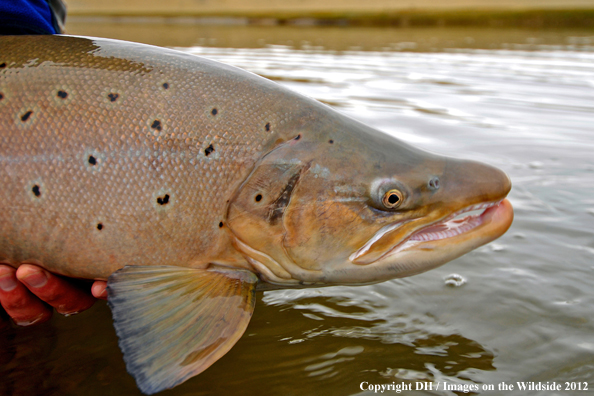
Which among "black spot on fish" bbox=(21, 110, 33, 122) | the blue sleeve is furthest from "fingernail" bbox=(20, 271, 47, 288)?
the blue sleeve

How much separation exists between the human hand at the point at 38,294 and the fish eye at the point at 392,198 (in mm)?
1368

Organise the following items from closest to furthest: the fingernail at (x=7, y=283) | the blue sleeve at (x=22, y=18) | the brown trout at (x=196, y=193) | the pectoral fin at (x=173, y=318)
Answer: the pectoral fin at (x=173, y=318) < the brown trout at (x=196, y=193) < the fingernail at (x=7, y=283) < the blue sleeve at (x=22, y=18)

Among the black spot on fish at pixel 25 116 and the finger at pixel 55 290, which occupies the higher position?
the black spot on fish at pixel 25 116

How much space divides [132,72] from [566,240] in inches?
126

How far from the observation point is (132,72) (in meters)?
2.22

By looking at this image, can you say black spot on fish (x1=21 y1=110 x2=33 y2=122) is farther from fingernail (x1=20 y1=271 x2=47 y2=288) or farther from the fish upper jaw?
the fish upper jaw

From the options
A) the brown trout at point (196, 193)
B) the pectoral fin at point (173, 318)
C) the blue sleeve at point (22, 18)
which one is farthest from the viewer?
the blue sleeve at point (22, 18)

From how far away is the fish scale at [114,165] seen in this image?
2121mm

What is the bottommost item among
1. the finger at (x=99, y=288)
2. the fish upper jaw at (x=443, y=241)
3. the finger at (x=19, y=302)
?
the finger at (x=19, y=302)

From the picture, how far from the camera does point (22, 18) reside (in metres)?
2.58

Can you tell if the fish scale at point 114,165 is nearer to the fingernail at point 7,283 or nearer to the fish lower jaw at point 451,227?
the fingernail at point 7,283

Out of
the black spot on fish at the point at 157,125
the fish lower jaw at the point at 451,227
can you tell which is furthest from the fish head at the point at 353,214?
the black spot on fish at the point at 157,125

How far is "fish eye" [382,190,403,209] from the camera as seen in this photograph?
2.16m

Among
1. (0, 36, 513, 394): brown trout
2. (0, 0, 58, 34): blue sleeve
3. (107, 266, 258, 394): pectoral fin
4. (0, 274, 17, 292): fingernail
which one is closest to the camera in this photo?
(107, 266, 258, 394): pectoral fin
